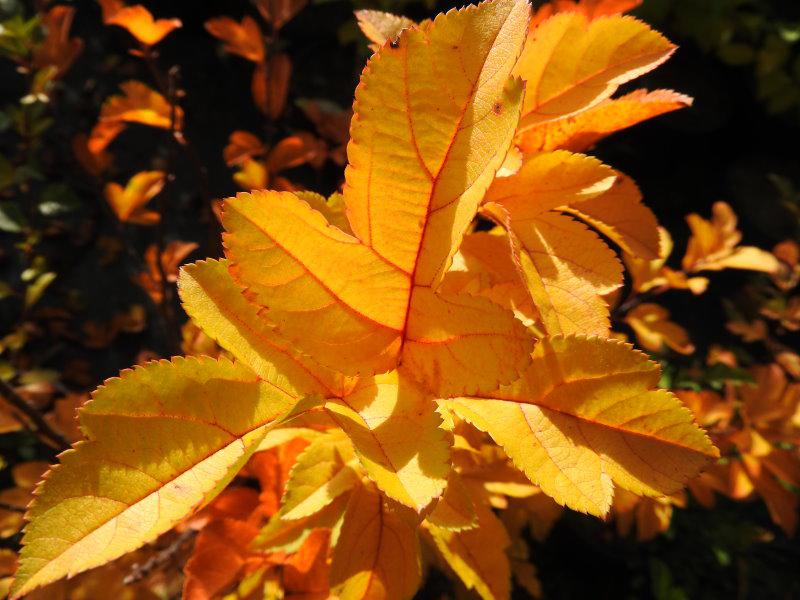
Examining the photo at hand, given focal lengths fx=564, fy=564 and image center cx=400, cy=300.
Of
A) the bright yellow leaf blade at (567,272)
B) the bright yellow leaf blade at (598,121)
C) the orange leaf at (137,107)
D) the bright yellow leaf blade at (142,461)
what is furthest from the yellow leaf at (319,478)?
the orange leaf at (137,107)

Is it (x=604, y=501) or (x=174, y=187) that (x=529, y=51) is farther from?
(x=174, y=187)

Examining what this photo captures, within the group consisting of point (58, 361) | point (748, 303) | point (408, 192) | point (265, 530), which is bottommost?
point (58, 361)

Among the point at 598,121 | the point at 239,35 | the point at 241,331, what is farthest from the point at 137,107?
the point at 598,121

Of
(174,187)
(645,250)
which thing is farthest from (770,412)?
(174,187)

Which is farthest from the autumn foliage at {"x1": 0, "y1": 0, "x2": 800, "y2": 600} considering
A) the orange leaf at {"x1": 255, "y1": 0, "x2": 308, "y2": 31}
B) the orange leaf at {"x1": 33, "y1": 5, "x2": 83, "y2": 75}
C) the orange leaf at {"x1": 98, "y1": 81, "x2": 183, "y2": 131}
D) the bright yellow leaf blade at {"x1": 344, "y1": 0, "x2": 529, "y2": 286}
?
the orange leaf at {"x1": 33, "y1": 5, "x2": 83, "y2": 75}

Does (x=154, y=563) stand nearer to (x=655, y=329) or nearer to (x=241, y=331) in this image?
(x=241, y=331)

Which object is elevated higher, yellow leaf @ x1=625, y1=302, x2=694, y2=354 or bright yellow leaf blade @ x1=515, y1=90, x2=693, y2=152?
bright yellow leaf blade @ x1=515, y1=90, x2=693, y2=152

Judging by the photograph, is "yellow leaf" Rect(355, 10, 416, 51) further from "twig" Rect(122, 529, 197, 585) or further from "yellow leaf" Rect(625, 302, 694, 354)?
"yellow leaf" Rect(625, 302, 694, 354)
